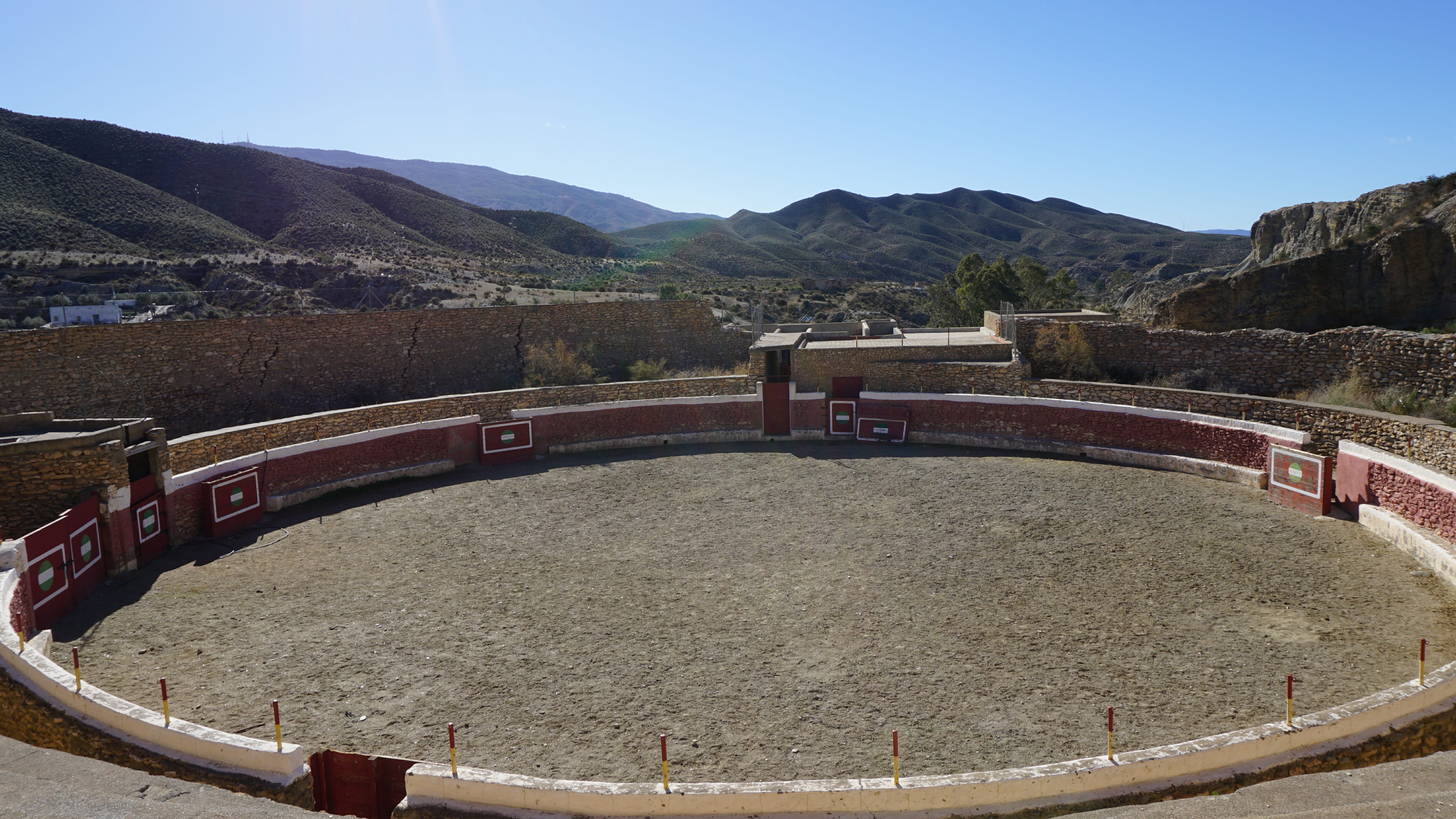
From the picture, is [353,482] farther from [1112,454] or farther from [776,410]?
[1112,454]

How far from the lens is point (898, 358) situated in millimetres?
24469

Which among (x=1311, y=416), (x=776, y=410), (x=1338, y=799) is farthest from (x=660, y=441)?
(x=1338, y=799)

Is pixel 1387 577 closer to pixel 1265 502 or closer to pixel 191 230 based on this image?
pixel 1265 502

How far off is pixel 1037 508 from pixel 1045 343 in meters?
10.7

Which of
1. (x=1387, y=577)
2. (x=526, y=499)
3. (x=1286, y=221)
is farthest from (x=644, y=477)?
(x=1286, y=221)

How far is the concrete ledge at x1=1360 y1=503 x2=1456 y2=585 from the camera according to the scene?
12070mm

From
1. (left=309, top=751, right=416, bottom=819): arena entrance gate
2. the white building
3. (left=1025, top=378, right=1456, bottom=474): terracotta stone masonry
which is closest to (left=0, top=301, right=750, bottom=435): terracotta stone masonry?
the white building

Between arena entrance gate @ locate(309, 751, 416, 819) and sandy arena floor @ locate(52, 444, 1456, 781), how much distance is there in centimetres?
60

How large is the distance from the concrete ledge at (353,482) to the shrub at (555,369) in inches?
278

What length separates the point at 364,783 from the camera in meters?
7.86

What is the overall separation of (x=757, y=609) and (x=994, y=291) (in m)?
30.0

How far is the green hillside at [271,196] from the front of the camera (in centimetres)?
4925

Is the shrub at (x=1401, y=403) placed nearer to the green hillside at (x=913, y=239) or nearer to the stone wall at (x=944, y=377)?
the stone wall at (x=944, y=377)

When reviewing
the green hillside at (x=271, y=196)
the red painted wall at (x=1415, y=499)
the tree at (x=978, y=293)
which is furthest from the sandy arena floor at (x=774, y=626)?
the green hillside at (x=271, y=196)
